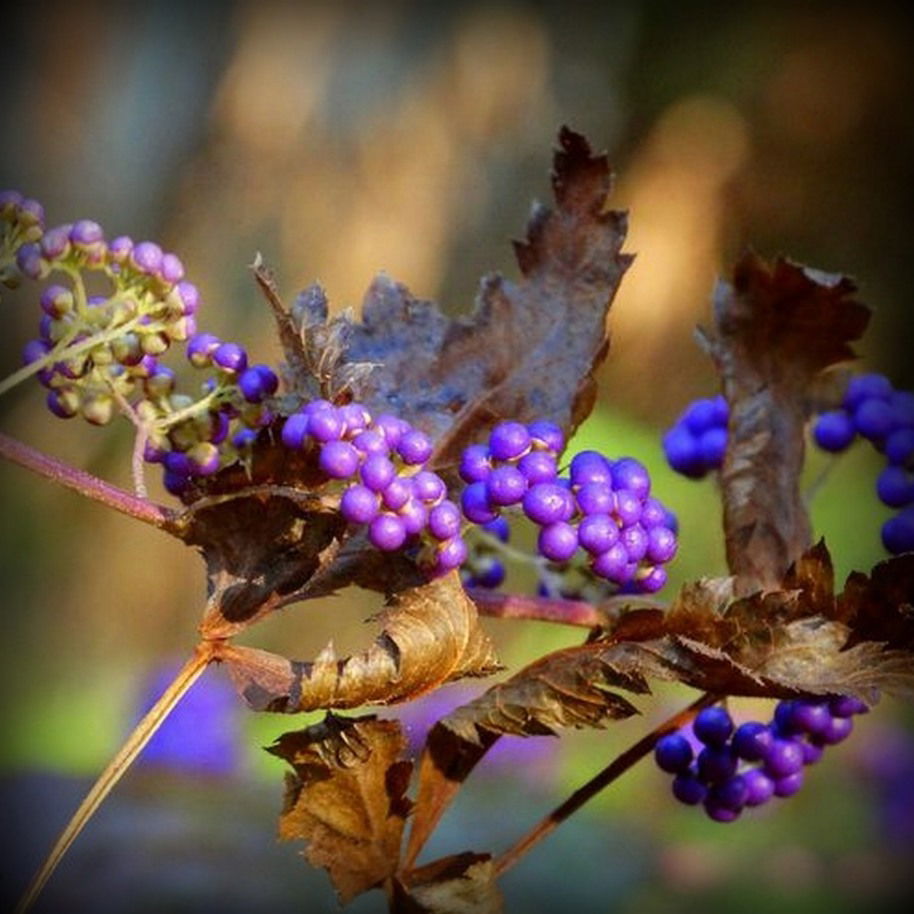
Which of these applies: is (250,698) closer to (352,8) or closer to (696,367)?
(696,367)

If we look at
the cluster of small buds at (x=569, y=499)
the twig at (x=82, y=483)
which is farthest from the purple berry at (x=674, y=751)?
the twig at (x=82, y=483)

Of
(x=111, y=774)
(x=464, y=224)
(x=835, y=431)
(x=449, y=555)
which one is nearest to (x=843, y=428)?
(x=835, y=431)

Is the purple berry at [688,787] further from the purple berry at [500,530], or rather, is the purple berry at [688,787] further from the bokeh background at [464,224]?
the bokeh background at [464,224]

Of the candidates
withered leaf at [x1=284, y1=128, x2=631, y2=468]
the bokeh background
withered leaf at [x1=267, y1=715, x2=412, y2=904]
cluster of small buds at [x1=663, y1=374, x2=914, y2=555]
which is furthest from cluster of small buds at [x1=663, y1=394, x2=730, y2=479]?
the bokeh background

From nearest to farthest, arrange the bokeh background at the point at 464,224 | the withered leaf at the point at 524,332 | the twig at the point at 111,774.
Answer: the twig at the point at 111,774 → the withered leaf at the point at 524,332 → the bokeh background at the point at 464,224

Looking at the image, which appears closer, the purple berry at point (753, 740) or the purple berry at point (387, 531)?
the purple berry at point (387, 531)

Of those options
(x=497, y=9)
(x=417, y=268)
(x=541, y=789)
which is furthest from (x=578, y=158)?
(x=497, y=9)

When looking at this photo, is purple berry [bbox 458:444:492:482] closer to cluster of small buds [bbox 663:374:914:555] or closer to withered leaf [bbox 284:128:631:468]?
withered leaf [bbox 284:128:631:468]
